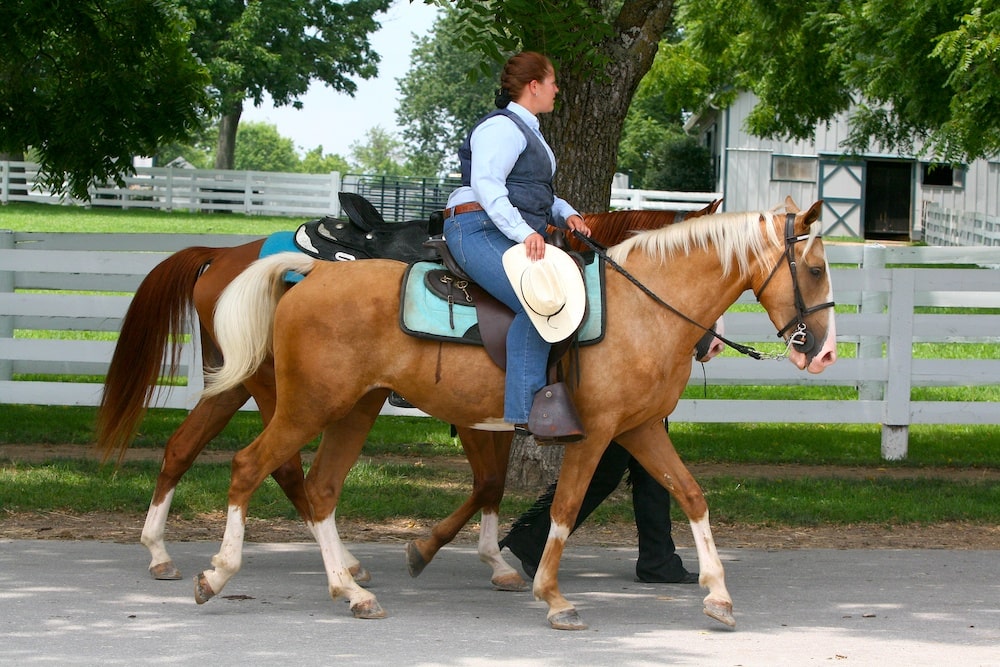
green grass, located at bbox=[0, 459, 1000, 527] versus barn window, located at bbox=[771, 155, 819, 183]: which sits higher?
barn window, located at bbox=[771, 155, 819, 183]

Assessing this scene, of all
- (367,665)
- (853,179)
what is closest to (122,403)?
(367,665)

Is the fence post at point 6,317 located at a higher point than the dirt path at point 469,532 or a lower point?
higher

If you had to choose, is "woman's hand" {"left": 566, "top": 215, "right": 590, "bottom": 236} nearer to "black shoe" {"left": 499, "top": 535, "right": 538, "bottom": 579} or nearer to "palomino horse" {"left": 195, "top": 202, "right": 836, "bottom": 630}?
"palomino horse" {"left": 195, "top": 202, "right": 836, "bottom": 630}

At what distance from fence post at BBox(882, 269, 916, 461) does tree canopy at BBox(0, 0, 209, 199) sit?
6214 millimetres

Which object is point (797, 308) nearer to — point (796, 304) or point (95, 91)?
point (796, 304)

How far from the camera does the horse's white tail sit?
20.4 feet

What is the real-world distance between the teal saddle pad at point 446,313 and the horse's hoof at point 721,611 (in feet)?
4.45

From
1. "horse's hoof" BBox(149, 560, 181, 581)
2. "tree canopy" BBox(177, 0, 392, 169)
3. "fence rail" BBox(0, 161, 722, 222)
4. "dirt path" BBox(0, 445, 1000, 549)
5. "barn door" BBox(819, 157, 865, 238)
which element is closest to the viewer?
"horse's hoof" BBox(149, 560, 181, 581)

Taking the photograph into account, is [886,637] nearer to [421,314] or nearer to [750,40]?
[421,314]

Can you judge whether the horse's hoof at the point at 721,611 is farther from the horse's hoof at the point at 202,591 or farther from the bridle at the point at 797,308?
the horse's hoof at the point at 202,591

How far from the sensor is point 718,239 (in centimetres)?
608

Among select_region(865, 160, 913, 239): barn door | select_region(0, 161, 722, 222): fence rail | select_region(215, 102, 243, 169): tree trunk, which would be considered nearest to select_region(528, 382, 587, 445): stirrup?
→ select_region(0, 161, 722, 222): fence rail

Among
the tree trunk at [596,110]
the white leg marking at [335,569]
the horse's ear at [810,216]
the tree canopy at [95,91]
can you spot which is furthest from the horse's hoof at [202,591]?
the tree canopy at [95,91]

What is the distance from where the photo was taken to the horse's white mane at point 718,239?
604 cm
